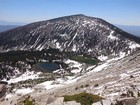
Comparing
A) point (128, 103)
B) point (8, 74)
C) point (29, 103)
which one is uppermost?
point (128, 103)

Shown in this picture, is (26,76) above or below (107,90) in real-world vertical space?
below

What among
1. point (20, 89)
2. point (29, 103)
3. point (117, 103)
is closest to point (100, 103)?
point (117, 103)

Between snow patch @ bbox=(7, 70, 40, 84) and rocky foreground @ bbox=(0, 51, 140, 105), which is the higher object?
rocky foreground @ bbox=(0, 51, 140, 105)

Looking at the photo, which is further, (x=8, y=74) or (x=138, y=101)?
(x=8, y=74)

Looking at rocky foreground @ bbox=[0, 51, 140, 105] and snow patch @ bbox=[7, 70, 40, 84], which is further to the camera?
snow patch @ bbox=[7, 70, 40, 84]

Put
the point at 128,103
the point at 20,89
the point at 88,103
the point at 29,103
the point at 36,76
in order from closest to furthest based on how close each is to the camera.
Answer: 1. the point at 128,103
2. the point at 88,103
3. the point at 29,103
4. the point at 20,89
5. the point at 36,76

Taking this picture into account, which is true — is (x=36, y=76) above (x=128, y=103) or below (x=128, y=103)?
below

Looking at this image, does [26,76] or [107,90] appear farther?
[26,76]

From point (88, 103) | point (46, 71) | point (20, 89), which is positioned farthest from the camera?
point (46, 71)

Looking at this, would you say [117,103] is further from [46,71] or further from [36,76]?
[46,71]

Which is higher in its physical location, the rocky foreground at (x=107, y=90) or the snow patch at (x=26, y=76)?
the rocky foreground at (x=107, y=90)

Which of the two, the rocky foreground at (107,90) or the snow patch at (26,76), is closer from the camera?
the rocky foreground at (107,90)
